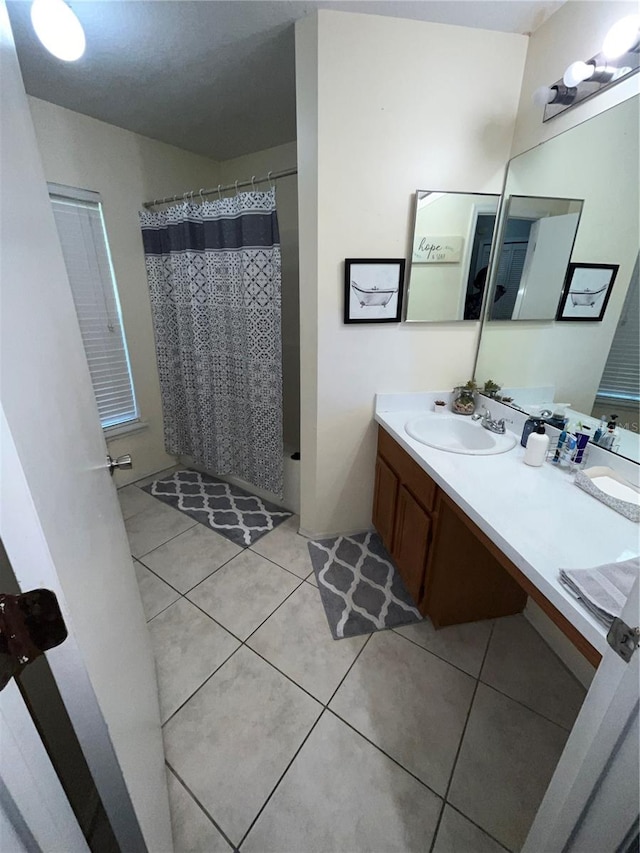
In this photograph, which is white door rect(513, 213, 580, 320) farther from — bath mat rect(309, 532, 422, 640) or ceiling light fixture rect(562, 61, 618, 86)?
bath mat rect(309, 532, 422, 640)

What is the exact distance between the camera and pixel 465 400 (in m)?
1.72

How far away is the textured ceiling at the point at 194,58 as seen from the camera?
3.99ft

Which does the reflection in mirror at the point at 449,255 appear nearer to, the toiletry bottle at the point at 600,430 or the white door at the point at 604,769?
the toiletry bottle at the point at 600,430

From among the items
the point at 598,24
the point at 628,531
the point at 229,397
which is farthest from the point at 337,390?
the point at 598,24

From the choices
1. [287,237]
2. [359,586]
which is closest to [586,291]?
[359,586]

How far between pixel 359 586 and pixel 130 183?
9.53 ft

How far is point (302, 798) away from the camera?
97 centimetres

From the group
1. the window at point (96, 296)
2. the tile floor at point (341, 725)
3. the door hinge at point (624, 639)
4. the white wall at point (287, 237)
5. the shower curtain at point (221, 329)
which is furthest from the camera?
the white wall at point (287, 237)

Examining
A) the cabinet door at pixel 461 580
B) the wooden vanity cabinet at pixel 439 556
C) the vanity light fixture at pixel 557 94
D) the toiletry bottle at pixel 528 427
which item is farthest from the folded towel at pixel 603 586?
the vanity light fixture at pixel 557 94

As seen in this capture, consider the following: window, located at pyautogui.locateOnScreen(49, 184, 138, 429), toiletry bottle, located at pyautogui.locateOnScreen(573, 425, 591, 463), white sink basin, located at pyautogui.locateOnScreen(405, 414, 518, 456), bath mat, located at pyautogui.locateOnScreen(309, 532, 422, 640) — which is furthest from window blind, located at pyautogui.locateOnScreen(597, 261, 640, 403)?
window, located at pyautogui.locateOnScreen(49, 184, 138, 429)

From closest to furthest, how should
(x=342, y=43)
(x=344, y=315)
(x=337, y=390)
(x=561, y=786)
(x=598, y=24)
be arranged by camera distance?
(x=561, y=786) < (x=598, y=24) < (x=342, y=43) < (x=344, y=315) < (x=337, y=390)

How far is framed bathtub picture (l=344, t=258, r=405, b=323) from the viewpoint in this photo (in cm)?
153

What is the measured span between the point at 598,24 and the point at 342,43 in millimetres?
874

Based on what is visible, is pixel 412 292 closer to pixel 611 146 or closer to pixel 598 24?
pixel 611 146
